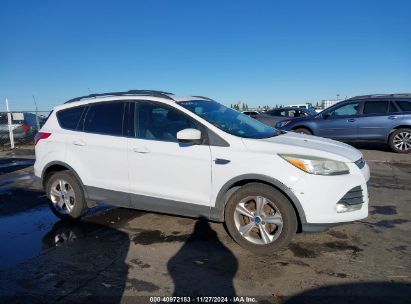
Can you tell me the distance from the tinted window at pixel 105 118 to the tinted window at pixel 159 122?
31 cm

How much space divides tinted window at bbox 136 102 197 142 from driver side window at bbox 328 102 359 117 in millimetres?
8590

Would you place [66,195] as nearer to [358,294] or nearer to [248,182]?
[248,182]

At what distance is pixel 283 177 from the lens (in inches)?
155

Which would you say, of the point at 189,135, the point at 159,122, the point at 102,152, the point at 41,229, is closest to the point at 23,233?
the point at 41,229

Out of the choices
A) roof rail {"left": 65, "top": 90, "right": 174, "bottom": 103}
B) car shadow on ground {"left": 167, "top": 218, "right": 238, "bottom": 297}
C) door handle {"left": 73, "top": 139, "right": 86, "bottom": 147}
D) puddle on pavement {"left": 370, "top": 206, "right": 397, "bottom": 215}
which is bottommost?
car shadow on ground {"left": 167, "top": 218, "right": 238, "bottom": 297}

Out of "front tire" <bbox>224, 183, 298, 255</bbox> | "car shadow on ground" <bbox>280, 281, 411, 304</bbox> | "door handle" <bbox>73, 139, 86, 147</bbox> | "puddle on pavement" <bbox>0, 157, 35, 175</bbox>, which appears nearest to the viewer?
"car shadow on ground" <bbox>280, 281, 411, 304</bbox>

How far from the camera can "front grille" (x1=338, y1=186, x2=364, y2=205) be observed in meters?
3.93

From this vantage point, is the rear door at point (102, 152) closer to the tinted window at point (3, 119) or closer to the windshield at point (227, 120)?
the windshield at point (227, 120)

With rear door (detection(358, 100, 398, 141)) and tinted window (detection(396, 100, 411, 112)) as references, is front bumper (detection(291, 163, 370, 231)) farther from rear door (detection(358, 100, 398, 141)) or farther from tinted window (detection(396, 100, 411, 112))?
tinted window (detection(396, 100, 411, 112))

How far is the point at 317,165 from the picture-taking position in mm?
3945

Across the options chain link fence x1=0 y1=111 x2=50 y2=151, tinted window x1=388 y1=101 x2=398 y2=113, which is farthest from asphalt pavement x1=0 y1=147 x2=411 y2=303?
chain link fence x1=0 y1=111 x2=50 y2=151

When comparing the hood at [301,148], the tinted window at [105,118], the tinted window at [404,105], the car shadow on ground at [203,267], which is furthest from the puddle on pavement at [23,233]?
the tinted window at [404,105]

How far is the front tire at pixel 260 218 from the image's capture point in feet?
13.1

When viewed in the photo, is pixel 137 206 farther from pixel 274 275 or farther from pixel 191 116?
pixel 274 275
